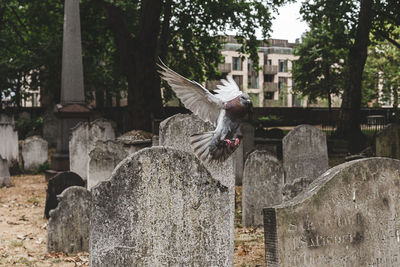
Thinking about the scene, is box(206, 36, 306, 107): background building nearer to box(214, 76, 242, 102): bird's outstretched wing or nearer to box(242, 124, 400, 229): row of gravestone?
box(242, 124, 400, 229): row of gravestone

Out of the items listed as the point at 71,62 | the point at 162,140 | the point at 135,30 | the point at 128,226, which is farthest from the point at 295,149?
the point at 135,30

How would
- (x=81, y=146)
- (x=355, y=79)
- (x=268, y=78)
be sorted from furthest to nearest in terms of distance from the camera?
(x=268, y=78), (x=355, y=79), (x=81, y=146)

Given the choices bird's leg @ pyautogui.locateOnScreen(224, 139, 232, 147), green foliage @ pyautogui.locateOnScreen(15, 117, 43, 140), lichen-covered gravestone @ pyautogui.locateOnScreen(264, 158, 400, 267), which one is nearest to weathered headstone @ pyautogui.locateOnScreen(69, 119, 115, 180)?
bird's leg @ pyautogui.locateOnScreen(224, 139, 232, 147)

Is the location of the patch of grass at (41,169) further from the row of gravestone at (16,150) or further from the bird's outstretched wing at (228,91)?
the bird's outstretched wing at (228,91)

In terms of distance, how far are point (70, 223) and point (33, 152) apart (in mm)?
8391

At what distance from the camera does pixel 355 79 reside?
2091 centimetres

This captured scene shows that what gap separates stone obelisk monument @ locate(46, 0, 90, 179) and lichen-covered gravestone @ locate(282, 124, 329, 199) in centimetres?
534

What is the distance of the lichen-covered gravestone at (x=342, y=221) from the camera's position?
345 cm

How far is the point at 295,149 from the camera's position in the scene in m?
9.94

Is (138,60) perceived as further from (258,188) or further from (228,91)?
(228,91)

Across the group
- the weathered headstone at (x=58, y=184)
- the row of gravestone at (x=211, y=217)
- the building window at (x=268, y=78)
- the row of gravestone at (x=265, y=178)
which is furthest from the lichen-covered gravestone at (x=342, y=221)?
the building window at (x=268, y=78)

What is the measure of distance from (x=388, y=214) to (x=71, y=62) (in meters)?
10.0

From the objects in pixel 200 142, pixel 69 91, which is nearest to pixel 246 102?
pixel 200 142

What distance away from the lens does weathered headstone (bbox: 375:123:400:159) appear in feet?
26.5
